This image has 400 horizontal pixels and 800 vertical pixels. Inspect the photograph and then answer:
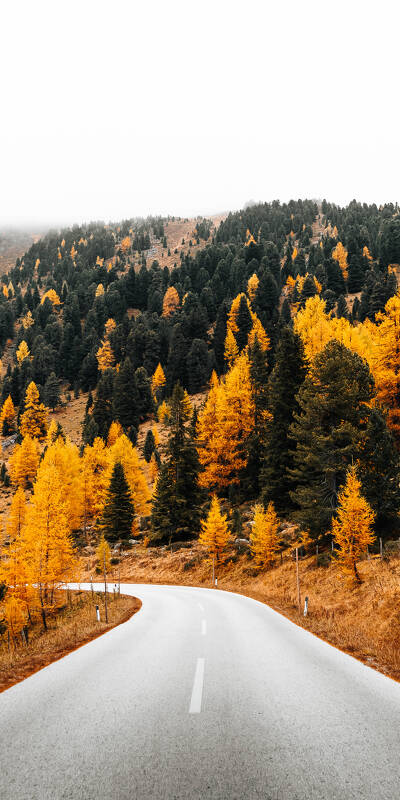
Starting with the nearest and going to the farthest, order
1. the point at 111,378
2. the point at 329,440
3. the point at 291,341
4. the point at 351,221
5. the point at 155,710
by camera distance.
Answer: the point at 155,710 → the point at 329,440 → the point at 291,341 → the point at 111,378 → the point at 351,221

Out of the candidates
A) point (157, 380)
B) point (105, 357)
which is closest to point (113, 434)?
point (157, 380)

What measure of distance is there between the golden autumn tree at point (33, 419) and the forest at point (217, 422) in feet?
1.14

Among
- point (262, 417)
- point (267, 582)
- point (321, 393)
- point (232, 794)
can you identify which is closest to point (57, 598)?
point (267, 582)

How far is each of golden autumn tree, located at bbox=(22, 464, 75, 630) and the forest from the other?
109mm

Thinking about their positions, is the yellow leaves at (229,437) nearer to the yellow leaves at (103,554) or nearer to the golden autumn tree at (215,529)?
the golden autumn tree at (215,529)

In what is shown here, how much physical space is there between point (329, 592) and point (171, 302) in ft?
377

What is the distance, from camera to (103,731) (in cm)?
461

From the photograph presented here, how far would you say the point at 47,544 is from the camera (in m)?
25.0

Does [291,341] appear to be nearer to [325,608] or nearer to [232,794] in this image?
[325,608]

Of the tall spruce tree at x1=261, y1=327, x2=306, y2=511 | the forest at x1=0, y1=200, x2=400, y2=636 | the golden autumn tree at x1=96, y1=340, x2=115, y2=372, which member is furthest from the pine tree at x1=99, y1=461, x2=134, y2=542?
the golden autumn tree at x1=96, y1=340, x2=115, y2=372

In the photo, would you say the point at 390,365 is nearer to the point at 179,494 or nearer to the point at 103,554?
the point at 179,494

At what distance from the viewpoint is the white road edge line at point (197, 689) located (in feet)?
17.5

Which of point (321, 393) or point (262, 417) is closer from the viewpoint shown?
point (321, 393)

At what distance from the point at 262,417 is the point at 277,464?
903 centimetres
